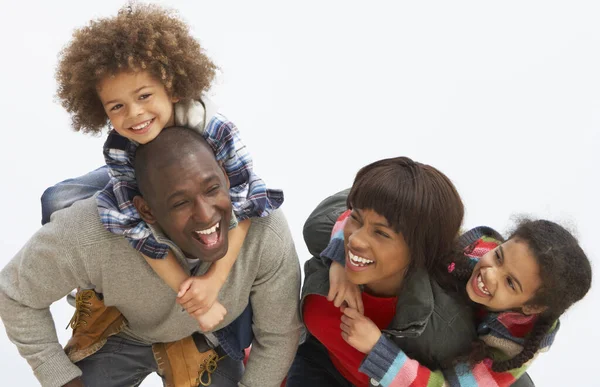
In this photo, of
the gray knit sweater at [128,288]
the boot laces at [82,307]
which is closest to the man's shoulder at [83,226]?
the gray knit sweater at [128,288]

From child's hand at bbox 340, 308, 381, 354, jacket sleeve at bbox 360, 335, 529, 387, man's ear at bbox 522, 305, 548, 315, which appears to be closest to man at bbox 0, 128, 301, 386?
child's hand at bbox 340, 308, 381, 354

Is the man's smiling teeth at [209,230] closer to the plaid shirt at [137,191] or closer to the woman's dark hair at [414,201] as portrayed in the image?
the plaid shirt at [137,191]

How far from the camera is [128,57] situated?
1.47 metres

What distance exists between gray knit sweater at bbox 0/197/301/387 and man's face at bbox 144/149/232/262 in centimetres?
11

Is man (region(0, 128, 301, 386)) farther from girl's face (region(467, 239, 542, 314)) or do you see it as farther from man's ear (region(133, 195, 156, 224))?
girl's face (region(467, 239, 542, 314))

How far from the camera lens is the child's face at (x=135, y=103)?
1505 millimetres

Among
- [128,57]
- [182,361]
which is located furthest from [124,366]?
[128,57]

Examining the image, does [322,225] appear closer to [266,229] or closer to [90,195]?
[266,229]

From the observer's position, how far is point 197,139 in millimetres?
1581

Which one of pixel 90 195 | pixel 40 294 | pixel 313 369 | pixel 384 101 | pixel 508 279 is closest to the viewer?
pixel 508 279

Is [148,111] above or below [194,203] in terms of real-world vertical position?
A: above

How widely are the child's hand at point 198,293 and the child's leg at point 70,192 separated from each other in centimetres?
38

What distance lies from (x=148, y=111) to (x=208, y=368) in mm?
832

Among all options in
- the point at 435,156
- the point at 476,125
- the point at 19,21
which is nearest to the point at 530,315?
the point at 435,156
